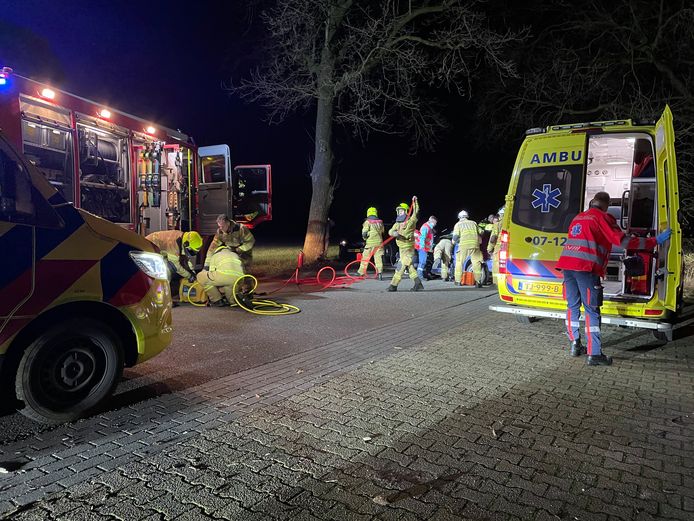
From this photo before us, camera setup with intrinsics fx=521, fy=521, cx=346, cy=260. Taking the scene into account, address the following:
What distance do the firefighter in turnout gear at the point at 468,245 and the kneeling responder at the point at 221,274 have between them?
5242mm

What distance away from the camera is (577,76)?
14938 millimetres

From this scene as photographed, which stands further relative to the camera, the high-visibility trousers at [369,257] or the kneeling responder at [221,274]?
the high-visibility trousers at [369,257]

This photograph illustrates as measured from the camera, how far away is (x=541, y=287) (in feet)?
20.2

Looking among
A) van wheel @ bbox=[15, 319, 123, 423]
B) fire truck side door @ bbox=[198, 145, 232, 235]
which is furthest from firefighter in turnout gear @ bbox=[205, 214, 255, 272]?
van wheel @ bbox=[15, 319, 123, 423]

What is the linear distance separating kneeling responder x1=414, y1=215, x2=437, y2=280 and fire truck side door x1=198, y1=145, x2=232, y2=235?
4512mm

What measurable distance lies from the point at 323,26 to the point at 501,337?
11963 millimetres

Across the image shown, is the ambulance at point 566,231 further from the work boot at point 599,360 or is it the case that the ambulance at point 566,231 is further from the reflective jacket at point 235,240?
the reflective jacket at point 235,240

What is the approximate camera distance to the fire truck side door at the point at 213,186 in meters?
11.6

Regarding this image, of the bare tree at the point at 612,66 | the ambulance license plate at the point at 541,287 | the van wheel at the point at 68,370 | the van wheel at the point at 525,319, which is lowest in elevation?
the van wheel at the point at 525,319

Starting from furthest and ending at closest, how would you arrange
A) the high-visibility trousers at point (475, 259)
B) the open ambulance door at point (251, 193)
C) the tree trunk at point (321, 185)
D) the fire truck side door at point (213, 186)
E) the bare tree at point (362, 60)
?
the tree trunk at point (321, 185), the bare tree at point (362, 60), the open ambulance door at point (251, 193), the fire truck side door at point (213, 186), the high-visibility trousers at point (475, 259)

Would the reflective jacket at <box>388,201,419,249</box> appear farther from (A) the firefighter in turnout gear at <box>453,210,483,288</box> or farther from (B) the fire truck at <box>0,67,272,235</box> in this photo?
(B) the fire truck at <box>0,67,272,235</box>

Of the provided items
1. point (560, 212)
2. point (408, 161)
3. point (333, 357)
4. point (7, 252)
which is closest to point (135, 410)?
point (7, 252)

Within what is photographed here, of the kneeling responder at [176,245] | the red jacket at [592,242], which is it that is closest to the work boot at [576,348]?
the red jacket at [592,242]

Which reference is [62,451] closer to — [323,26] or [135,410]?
[135,410]
